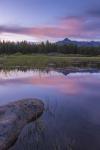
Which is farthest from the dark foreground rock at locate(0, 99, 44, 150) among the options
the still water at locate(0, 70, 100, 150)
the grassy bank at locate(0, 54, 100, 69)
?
the grassy bank at locate(0, 54, 100, 69)

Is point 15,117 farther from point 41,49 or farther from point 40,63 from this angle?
point 41,49

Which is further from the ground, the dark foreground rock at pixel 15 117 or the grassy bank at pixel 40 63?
the dark foreground rock at pixel 15 117

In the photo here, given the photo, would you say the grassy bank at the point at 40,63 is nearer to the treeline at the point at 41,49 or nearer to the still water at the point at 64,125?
the still water at the point at 64,125

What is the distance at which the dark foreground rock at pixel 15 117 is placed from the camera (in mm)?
10648

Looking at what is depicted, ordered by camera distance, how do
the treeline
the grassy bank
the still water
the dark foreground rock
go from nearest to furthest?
the still water
the dark foreground rock
the grassy bank
the treeline

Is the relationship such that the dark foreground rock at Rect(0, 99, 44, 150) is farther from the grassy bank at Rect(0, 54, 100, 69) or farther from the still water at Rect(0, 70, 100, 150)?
the grassy bank at Rect(0, 54, 100, 69)

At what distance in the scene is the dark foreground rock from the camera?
10.6 metres

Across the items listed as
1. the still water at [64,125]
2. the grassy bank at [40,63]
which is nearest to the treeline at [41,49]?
the grassy bank at [40,63]

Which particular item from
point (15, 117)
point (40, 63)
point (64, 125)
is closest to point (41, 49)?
point (40, 63)

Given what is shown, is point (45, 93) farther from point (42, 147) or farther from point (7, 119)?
point (42, 147)

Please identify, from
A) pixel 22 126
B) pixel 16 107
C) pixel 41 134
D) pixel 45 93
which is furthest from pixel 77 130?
pixel 45 93

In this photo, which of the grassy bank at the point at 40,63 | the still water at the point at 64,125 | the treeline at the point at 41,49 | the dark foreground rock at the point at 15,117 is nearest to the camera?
the still water at the point at 64,125

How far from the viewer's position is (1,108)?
13.2m

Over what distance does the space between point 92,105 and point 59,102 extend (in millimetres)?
2018
